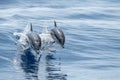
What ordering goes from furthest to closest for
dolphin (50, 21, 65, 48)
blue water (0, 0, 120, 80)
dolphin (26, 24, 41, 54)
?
dolphin (50, 21, 65, 48)
dolphin (26, 24, 41, 54)
blue water (0, 0, 120, 80)

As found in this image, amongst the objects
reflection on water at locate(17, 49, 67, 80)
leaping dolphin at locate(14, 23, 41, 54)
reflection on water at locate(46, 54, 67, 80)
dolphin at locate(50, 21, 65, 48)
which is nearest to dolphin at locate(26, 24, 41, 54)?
leaping dolphin at locate(14, 23, 41, 54)

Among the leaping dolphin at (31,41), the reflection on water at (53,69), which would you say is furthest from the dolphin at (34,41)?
the reflection on water at (53,69)

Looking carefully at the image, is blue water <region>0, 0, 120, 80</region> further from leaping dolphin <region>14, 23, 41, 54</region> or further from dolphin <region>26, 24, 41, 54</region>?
dolphin <region>26, 24, 41, 54</region>

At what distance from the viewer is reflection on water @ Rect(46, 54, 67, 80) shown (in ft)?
66.6

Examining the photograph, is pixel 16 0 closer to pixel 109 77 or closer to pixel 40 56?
pixel 40 56

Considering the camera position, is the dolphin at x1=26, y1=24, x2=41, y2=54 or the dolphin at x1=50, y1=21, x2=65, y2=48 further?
the dolphin at x1=50, y1=21, x2=65, y2=48

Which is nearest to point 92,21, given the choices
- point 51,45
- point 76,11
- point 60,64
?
point 76,11

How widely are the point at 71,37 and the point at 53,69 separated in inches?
238

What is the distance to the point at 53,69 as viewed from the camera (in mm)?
21438

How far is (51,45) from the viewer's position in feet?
80.6

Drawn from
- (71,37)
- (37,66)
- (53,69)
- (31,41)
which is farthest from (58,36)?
(71,37)

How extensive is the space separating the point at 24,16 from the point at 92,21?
3.76 m

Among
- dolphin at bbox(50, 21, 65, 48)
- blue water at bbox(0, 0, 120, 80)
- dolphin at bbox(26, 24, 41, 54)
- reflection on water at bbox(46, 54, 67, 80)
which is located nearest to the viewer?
reflection on water at bbox(46, 54, 67, 80)

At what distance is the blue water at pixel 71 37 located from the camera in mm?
21078
